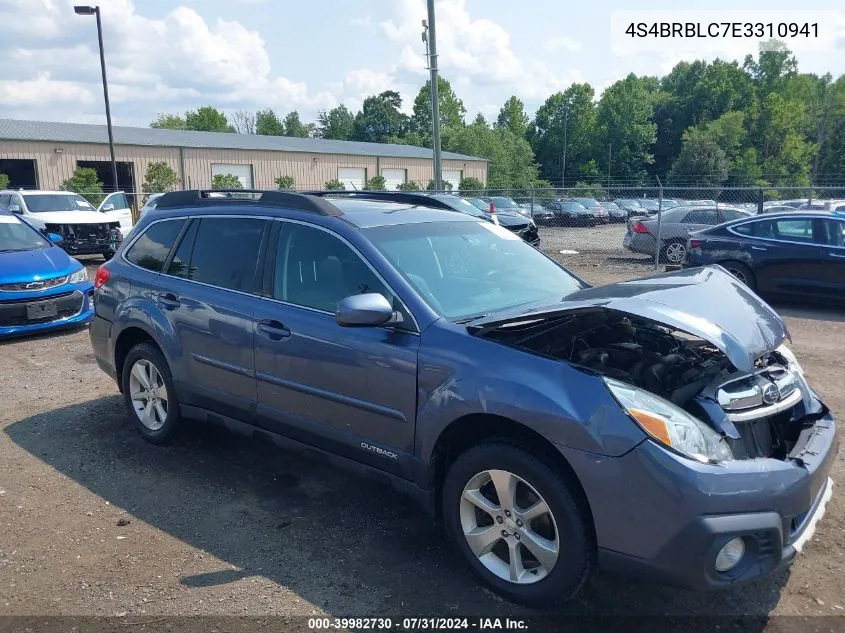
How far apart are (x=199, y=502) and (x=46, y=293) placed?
573 cm

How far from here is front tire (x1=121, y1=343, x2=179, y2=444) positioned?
4.88 metres

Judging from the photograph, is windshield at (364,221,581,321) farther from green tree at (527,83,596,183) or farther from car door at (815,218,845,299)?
green tree at (527,83,596,183)

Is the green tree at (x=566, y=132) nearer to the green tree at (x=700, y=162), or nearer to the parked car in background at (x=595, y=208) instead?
the green tree at (x=700, y=162)

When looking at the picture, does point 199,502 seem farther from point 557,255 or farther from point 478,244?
point 557,255

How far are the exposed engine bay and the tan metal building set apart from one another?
3451cm

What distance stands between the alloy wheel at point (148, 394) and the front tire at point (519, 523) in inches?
102

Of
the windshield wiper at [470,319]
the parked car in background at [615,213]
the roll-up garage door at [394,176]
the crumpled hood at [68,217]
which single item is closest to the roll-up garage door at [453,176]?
the roll-up garage door at [394,176]

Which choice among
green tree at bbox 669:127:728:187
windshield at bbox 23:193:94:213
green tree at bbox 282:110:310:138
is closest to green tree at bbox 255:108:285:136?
green tree at bbox 282:110:310:138

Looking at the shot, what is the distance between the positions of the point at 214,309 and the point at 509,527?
7.76ft

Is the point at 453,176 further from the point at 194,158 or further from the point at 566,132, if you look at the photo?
the point at 566,132

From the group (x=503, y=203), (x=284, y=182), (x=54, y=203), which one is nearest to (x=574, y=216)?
(x=503, y=203)

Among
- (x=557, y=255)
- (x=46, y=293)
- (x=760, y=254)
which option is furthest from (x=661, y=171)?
(x=46, y=293)

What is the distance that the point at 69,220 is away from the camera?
1544 cm

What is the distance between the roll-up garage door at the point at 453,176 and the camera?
5262cm
